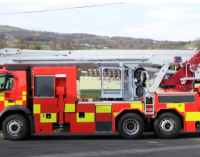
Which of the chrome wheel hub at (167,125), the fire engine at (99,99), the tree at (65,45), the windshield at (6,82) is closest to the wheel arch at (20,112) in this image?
the fire engine at (99,99)

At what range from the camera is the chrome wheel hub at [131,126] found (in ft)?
41.2

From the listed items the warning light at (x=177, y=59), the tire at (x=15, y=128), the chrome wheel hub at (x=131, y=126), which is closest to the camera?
the tire at (x=15, y=128)

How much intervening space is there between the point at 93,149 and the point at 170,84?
15.9ft

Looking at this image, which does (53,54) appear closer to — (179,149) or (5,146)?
(5,146)

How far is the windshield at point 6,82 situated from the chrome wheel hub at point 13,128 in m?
1.32

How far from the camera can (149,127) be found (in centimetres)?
1298

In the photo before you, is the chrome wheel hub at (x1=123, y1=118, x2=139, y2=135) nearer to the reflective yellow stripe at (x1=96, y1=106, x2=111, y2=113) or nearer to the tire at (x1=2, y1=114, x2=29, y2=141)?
the reflective yellow stripe at (x1=96, y1=106, x2=111, y2=113)

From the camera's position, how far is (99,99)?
12906 millimetres

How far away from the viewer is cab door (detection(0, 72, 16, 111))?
12461 mm

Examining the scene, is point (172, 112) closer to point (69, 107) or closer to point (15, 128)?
point (69, 107)

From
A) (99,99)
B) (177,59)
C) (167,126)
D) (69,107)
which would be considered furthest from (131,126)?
(177,59)

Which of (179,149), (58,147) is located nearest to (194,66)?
(179,149)

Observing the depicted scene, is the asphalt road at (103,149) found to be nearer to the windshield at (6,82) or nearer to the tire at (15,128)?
the tire at (15,128)

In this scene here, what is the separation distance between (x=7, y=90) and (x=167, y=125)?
6.27m
